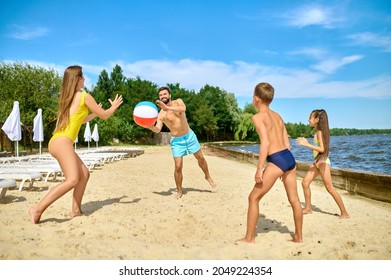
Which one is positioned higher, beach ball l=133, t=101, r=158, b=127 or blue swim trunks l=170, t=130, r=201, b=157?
beach ball l=133, t=101, r=158, b=127

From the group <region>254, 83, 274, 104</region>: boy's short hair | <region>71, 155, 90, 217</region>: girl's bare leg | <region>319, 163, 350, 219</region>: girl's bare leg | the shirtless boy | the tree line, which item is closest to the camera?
the shirtless boy

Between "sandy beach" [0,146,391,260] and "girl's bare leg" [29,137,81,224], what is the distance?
0.23 m

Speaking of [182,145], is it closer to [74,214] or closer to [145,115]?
[145,115]

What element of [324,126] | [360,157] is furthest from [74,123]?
[360,157]

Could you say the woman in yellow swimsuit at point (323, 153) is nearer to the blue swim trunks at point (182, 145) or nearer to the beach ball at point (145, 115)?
the blue swim trunks at point (182, 145)

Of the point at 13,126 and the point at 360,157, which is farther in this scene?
the point at 360,157

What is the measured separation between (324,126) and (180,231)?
2.80 m

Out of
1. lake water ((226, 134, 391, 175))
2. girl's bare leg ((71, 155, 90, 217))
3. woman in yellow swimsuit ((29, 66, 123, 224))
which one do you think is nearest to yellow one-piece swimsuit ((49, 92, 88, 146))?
woman in yellow swimsuit ((29, 66, 123, 224))

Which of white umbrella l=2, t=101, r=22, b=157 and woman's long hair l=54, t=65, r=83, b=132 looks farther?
white umbrella l=2, t=101, r=22, b=157

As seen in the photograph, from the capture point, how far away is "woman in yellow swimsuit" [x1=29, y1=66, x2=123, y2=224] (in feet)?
13.8

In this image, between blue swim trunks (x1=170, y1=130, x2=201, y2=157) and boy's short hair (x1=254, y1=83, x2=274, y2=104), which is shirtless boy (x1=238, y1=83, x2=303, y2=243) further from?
blue swim trunks (x1=170, y1=130, x2=201, y2=157)

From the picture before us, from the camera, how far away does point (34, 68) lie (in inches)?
1357

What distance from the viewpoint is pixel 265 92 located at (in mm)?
3652
